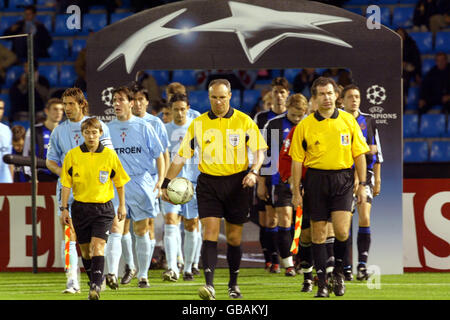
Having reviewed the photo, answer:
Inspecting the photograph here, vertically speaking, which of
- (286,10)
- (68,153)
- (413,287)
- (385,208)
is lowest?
(413,287)

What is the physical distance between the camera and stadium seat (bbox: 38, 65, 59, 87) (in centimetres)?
1761

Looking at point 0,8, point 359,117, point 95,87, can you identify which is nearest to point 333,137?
point 359,117

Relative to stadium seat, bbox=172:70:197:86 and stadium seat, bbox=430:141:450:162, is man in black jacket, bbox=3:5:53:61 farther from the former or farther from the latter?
stadium seat, bbox=430:141:450:162

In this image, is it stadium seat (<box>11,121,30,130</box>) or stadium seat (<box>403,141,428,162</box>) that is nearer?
stadium seat (<box>403,141,428,162</box>)

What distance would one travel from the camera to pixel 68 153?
859cm

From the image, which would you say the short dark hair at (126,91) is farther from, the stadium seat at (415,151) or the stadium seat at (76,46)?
the stadium seat at (76,46)

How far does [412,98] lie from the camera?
54.0 feet

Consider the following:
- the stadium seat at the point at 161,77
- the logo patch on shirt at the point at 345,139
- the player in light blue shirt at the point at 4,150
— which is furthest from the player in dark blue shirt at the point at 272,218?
the stadium seat at the point at 161,77

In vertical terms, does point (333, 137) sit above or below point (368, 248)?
above

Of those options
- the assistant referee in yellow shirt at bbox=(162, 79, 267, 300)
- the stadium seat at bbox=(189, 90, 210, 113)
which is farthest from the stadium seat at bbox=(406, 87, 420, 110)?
the assistant referee in yellow shirt at bbox=(162, 79, 267, 300)

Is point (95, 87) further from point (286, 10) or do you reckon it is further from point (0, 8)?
point (0, 8)

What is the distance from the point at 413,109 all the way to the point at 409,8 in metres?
2.05

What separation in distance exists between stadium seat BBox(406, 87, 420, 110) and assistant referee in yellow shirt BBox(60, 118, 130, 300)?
8956 millimetres

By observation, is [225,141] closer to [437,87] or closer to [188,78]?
[437,87]
